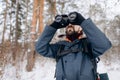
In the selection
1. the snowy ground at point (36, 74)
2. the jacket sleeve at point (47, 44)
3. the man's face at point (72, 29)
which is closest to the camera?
the man's face at point (72, 29)

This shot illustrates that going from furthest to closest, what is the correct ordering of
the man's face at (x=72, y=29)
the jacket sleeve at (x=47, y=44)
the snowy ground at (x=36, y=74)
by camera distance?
the snowy ground at (x=36, y=74)
the jacket sleeve at (x=47, y=44)
the man's face at (x=72, y=29)

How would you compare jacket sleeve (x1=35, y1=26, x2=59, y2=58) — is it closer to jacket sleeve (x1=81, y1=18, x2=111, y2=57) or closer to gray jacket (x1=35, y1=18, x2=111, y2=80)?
gray jacket (x1=35, y1=18, x2=111, y2=80)

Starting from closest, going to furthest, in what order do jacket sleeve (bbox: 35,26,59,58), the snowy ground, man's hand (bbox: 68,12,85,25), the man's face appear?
man's hand (bbox: 68,12,85,25) → the man's face → jacket sleeve (bbox: 35,26,59,58) → the snowy ground


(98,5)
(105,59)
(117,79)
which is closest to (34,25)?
(105,59)

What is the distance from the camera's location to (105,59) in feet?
74.5

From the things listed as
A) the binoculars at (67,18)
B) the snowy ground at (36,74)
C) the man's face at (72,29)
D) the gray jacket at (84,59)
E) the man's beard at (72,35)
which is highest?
the binoculars at (67,18)

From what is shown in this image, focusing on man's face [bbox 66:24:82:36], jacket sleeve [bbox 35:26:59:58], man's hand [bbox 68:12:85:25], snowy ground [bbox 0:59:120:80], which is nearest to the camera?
man's hand [bbox 68:12:85:25]

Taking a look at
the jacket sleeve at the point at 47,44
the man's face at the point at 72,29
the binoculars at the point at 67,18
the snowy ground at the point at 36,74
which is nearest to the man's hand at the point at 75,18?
the binoculars at the point at 67,18

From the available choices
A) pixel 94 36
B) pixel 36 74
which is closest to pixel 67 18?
pixel 94 36

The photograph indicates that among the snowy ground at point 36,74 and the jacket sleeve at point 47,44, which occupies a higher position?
the jacket sleeve at point 47,44

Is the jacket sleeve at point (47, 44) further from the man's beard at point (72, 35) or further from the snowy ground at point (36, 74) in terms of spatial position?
the snowy ground at point (36, 74)

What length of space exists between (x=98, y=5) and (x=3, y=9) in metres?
10.6

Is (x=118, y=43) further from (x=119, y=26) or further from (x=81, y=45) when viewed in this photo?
(x=81, y=45)

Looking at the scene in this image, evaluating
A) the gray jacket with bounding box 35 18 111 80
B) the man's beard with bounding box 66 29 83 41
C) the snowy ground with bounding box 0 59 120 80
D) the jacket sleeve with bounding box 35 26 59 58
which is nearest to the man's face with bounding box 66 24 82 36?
the man's beard with bounding box 66 29 83 41
